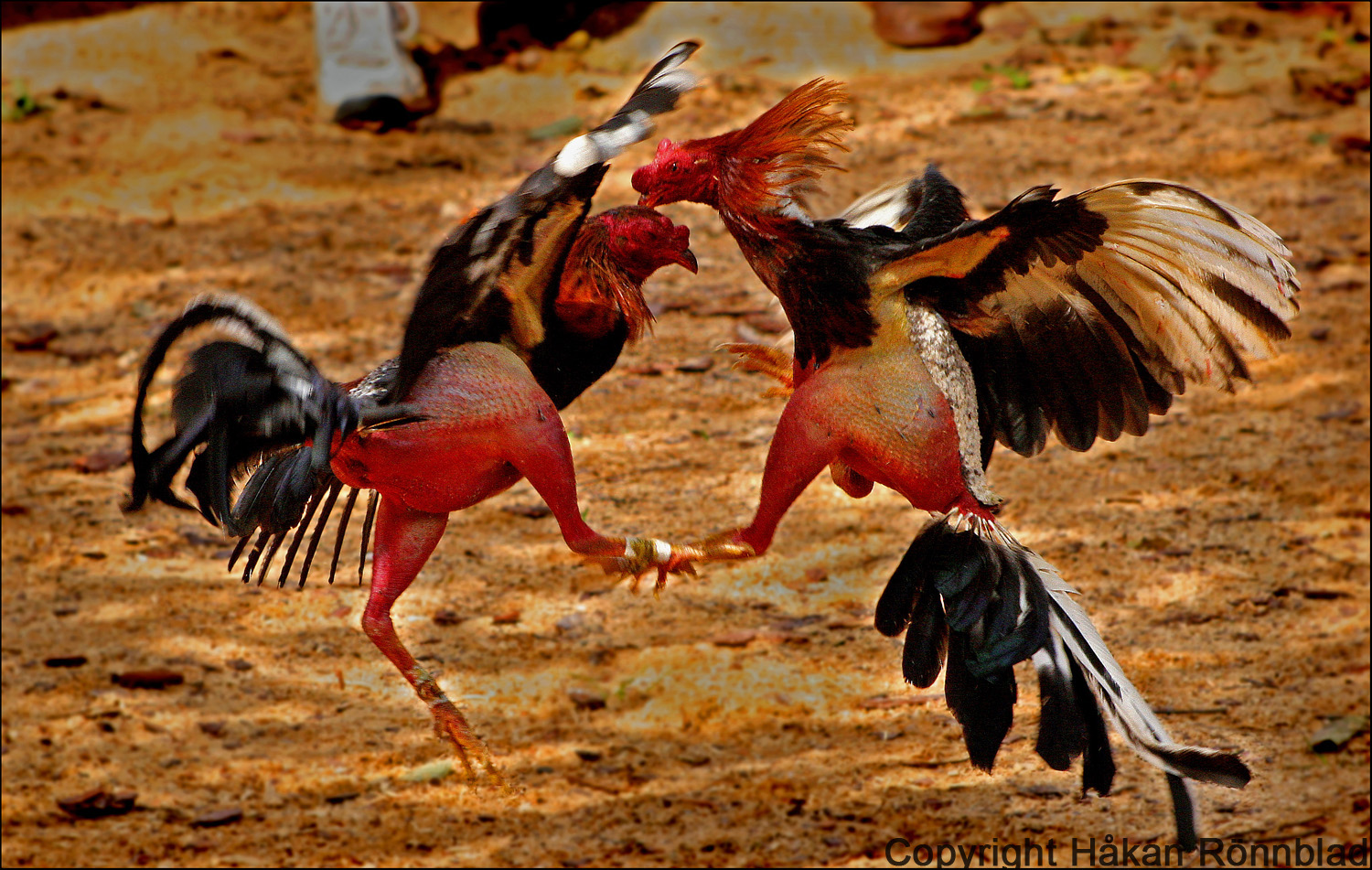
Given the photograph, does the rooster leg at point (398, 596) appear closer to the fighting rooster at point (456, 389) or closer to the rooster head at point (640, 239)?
the fighting rooster at point (456, 389)

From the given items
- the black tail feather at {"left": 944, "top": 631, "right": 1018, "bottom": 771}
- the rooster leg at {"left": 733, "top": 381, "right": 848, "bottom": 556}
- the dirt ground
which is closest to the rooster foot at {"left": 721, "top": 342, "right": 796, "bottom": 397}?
the rooster leg at {"left": 733, "top": 381, "right": 848, "bottom": 556}

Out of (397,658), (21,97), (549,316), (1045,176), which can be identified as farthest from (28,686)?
(1045,176)

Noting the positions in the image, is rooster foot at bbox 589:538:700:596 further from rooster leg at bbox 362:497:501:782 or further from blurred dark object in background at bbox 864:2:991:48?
blurred dark object in background at bbox 864:2:991:48

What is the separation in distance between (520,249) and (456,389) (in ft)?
0.68

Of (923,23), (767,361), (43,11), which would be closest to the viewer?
(767,361)

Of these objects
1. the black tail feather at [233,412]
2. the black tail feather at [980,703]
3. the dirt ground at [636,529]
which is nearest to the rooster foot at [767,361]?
the black tail feather at [980,703]

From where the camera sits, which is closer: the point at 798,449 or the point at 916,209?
the point at 798,449

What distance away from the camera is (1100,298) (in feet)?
7.06

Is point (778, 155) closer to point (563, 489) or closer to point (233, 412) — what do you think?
point (563, 489)

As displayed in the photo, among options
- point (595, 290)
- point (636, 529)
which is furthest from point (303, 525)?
point (636, 529)

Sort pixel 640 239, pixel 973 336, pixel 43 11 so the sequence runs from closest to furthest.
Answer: pixel 640 239 < pixel 973 336 < pixel 43 11

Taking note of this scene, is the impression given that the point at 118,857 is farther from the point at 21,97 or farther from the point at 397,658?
the point at 21,97

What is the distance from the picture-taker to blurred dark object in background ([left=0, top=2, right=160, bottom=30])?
718cm

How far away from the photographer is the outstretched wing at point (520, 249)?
1.82 meters
